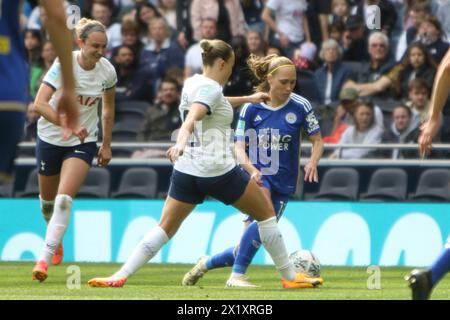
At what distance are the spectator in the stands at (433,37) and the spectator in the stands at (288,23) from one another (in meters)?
1.68

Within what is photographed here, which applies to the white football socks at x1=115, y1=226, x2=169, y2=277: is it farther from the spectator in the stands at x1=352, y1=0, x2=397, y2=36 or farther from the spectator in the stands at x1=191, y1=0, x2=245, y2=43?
the spectator in the stands at x1=352, y1=0, x2=397, y2=36

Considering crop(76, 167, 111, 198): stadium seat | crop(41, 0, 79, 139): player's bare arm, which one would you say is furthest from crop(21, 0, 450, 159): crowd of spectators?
crop(41, 0, 79, 139): player's bare arm

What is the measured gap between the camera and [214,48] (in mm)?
9977

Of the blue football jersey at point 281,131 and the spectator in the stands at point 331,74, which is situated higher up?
the spectator in the stands at point 331,74

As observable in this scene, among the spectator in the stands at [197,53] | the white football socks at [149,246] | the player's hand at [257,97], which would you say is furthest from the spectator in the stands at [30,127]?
the white football socks at [149,246]

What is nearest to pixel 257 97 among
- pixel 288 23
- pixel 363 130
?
pixel 363 130

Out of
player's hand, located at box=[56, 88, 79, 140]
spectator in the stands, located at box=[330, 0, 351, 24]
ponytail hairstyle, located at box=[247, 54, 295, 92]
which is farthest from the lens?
spectator in the stands, located at box=[330, 0, 351, 24]

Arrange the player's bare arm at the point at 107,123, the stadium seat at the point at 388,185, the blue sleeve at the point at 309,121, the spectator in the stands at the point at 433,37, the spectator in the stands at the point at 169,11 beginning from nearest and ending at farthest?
the blue sleeve at the point at 309,121 < the player's bare arm at the point at 107,123 < the stadium seat at the point at 388,185 < the spectator in the stands at the point at 433,37 < the spectator in the stands at the point at 169,11

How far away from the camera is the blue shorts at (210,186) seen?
984cm

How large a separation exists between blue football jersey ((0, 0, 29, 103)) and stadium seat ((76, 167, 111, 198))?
974 centimetres

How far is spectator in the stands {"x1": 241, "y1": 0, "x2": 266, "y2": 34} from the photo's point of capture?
17.9 metres

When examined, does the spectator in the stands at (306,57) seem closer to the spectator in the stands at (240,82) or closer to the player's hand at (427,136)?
the spectator in the stands at (240,82)

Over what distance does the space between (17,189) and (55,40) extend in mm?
10855

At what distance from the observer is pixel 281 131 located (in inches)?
436
